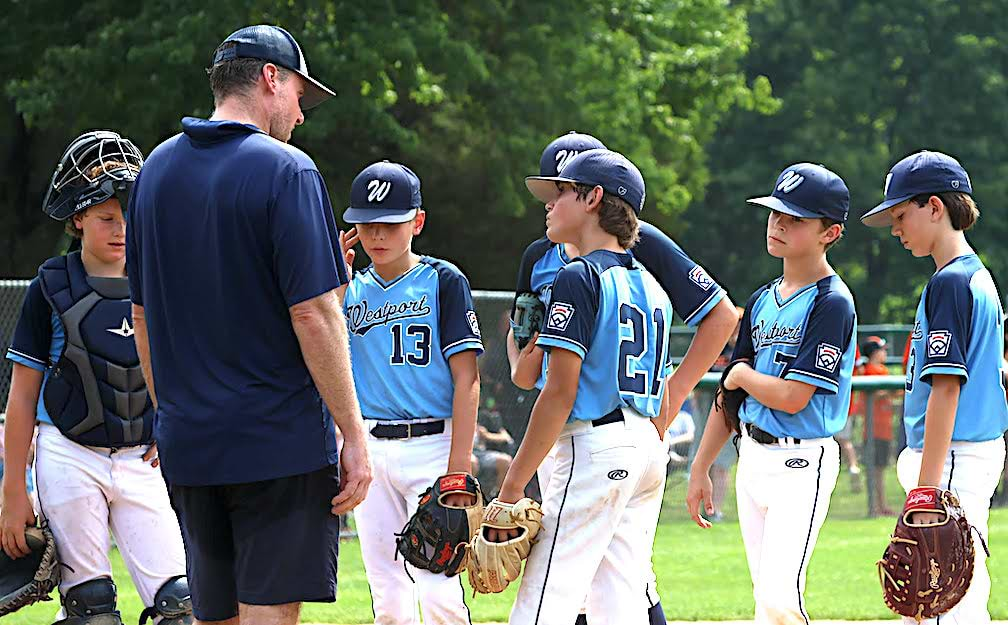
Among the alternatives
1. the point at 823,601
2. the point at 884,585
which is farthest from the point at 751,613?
the point at 884,585

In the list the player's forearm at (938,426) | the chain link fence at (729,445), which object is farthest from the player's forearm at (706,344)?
the chain link fence at (729,445)

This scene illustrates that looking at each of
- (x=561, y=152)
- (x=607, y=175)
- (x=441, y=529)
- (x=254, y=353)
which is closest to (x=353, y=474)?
(x=254, y=353)

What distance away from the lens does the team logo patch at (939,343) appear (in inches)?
191

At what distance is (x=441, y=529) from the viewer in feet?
17.4

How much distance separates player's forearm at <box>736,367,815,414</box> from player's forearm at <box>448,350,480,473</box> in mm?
1092

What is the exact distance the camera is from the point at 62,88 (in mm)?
16969

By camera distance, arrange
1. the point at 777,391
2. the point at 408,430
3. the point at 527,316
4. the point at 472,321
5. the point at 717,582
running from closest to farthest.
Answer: the point at 777,391
the point at 527,316
the point at 408,430
the point at 472,321
the point at 717,582

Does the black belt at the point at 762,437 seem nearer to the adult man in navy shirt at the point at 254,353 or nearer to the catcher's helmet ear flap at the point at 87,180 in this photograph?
the adult man in navy shirt at the point at 254,353

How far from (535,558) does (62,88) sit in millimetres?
14150

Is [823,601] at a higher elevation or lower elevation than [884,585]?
lower

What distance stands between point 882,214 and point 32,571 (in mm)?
3493

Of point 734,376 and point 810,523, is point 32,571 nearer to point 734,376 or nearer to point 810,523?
point 734,376

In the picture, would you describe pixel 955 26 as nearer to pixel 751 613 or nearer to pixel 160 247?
pixel 751 613

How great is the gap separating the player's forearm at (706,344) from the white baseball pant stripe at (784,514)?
0.38 metres
